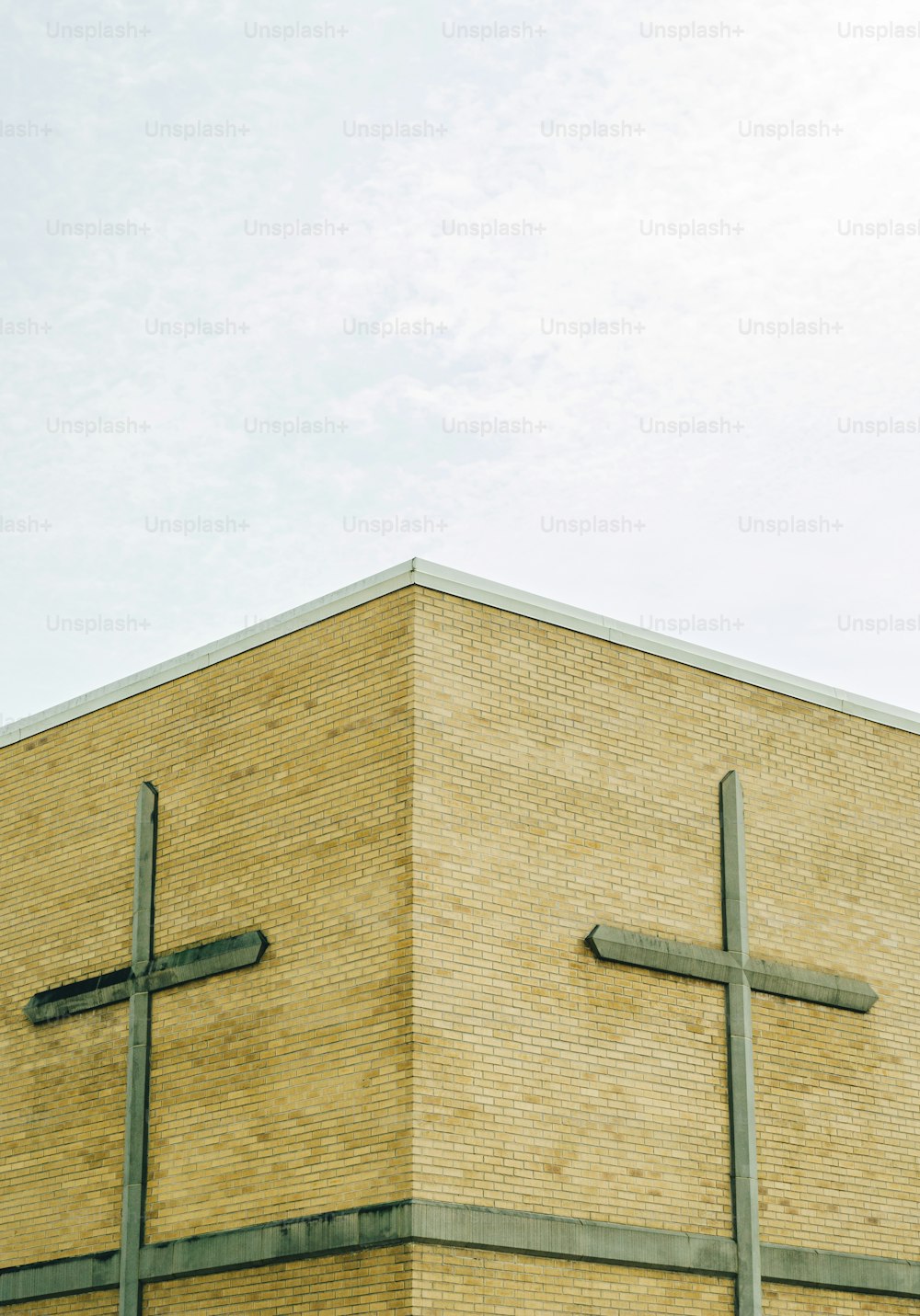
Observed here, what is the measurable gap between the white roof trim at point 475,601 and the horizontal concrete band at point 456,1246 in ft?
17.8

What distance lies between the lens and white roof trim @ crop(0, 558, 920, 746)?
1742 centimetres

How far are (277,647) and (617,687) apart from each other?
327 cm

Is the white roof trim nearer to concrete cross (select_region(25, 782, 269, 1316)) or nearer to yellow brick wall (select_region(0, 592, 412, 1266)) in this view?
yellow brick wall (select_region(0, 592, 412, 1266))

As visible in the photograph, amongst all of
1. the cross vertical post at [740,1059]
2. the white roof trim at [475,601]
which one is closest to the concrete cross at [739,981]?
the cross vertical post at [740,1059]

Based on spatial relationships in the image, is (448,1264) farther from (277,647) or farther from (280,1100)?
(277,647)

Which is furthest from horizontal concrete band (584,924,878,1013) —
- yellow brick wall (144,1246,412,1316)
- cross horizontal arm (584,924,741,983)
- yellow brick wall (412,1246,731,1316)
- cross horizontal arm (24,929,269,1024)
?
yellow brick wall (144,1246,412,1316)

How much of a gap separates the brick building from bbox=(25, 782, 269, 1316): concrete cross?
4 centimetres

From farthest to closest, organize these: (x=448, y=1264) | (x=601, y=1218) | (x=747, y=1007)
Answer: (x=747, y=1007)
(x=601, y=1218)
(x=448, y=1264)

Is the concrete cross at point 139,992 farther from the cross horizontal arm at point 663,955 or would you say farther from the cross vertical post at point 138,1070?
the cross horizontal arm at point 663,955

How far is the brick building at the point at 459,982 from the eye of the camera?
16062mm

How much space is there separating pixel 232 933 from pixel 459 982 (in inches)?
103

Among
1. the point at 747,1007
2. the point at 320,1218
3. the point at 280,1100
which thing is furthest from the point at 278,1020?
the point at 747,1007

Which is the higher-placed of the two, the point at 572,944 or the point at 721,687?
the point at 721,687

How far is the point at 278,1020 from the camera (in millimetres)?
16969
